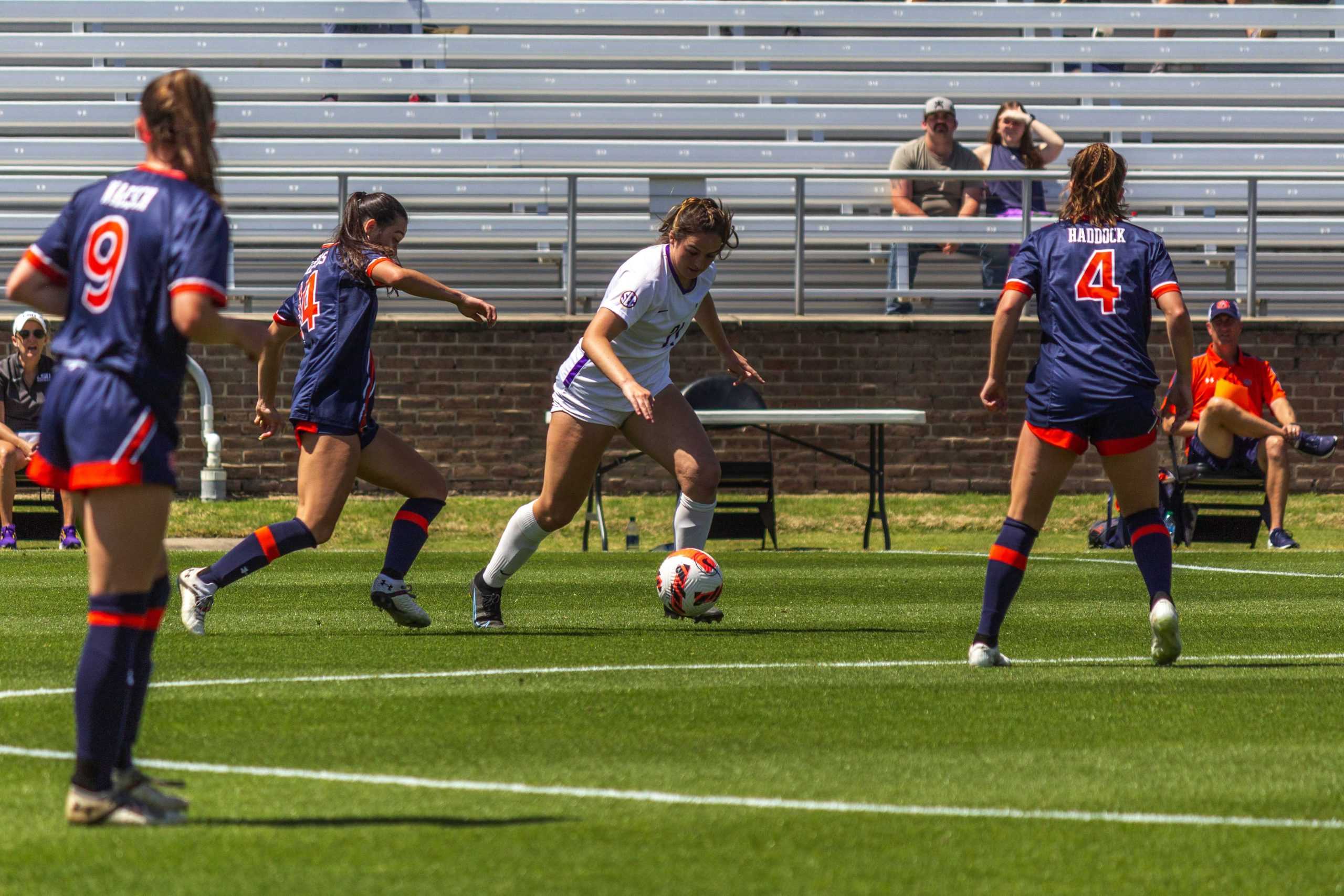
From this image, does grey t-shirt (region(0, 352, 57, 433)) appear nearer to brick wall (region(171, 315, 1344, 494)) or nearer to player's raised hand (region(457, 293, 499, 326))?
brick wall (region(171, 315, 1344, 494))

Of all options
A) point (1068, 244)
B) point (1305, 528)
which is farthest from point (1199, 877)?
point (1305, 528)

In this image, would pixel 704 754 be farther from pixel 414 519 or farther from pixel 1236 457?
pixel 1236 457

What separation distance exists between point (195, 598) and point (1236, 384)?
31.6 ft

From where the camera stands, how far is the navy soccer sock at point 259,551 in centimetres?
844

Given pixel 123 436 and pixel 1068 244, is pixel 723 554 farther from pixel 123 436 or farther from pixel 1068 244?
pixel 123 436

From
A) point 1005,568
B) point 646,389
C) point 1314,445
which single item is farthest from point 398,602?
point 1314,445

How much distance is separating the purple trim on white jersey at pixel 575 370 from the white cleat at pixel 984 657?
2.26 meters

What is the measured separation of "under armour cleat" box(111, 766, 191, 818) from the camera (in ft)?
14.7

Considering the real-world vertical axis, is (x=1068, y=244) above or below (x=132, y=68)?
below

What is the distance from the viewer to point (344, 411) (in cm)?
854

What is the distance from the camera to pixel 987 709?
641 centimetres

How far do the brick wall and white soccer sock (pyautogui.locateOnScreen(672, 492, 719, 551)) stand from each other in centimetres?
876

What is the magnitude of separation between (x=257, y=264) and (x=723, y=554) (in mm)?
6580

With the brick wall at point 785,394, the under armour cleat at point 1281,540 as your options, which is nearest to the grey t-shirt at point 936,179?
the brick wall at point 785,394
